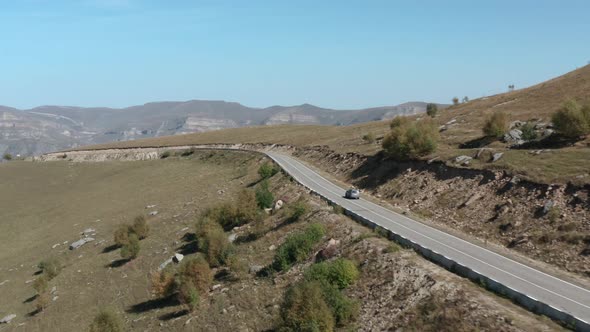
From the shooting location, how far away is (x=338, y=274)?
26391 millimetres

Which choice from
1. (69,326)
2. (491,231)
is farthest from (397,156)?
(69,326)

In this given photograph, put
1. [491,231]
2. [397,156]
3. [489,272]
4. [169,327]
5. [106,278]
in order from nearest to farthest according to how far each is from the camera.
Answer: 1. [489,272]
2. [169,327]
3. [491,231]
4. [106,278]
5. [397,156]

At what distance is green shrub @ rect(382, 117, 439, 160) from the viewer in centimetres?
4816

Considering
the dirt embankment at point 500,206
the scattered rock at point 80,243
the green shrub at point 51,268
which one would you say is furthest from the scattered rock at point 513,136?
the green shrub at point 51,268

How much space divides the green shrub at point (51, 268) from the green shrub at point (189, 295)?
16.2 metres

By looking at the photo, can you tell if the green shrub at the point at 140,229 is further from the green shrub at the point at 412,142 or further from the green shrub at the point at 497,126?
the green shrub at the point at 497,126

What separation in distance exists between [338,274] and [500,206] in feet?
46.9

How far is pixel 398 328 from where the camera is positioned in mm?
21266

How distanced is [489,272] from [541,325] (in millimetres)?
5762

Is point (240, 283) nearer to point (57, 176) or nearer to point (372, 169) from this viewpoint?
point (372, 169)

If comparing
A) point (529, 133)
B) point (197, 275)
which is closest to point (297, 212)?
point (197, 275)

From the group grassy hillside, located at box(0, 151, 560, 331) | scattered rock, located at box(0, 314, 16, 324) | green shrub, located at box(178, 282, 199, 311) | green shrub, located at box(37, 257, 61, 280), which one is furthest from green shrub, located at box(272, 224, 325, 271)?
green shrub, located at box(37, 257, 61, 280)

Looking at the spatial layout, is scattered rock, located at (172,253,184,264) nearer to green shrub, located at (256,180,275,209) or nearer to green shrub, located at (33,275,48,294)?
green shrub, located at (33,275,48,294)

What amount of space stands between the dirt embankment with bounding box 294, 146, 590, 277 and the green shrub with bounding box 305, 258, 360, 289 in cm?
933
